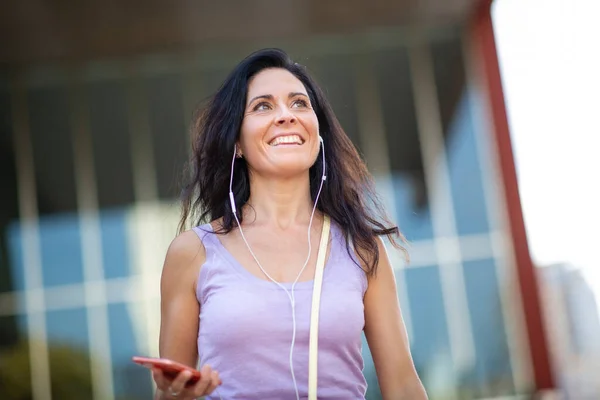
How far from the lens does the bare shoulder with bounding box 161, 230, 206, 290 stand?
2.33 m

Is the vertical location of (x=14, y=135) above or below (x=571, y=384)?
above

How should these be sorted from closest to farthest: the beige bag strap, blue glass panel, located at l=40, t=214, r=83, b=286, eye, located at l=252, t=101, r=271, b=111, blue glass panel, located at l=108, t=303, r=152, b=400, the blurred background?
the beige bag strap < eye, located at l=252, t=101, r=271, b=111 < the blurred background < blue glass panel, located at l=108, t=303, r=152, b=400 < blue glass panel, located at l=40, t=214, r=83, b=286

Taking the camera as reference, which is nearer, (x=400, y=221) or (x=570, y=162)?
(x=570, y=162)

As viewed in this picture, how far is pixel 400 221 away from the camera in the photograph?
36.4 feet

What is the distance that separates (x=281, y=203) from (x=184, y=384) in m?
0.73

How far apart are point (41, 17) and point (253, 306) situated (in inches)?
329

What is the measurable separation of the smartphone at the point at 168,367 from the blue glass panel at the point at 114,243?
30.8 ft

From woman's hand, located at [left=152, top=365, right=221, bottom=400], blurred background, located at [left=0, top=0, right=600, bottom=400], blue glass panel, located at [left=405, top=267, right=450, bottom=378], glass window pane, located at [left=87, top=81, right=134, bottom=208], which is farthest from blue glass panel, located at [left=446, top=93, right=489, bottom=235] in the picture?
woman's hand, located at [left=152, top=365, right=221, bottom=400]

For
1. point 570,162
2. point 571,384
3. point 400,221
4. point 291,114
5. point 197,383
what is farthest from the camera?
point 400,221

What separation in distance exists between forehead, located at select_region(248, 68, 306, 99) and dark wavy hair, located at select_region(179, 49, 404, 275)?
23 millimetres

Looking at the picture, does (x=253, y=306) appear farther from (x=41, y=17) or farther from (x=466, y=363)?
(x=466, y=363)

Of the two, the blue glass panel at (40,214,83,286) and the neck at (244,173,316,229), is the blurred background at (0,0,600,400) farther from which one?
the neck at (244,173,316,229)

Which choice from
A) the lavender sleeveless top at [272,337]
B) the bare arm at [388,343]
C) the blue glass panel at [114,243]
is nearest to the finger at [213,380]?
the lavender sleeveless top at [272,337]

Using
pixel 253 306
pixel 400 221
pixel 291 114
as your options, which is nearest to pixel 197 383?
pixel 253 306
